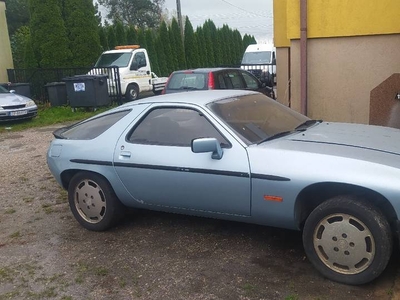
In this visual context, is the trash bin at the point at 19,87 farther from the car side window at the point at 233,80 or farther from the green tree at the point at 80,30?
the car side window at the point at 233,80

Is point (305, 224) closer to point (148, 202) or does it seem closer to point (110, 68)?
point (148, 202)

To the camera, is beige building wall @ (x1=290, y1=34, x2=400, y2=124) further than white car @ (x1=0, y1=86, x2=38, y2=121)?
No

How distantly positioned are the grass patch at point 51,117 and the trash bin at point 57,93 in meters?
0.26

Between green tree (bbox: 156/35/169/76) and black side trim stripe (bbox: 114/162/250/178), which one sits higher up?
green tree (bbox: 156/35/169/76)

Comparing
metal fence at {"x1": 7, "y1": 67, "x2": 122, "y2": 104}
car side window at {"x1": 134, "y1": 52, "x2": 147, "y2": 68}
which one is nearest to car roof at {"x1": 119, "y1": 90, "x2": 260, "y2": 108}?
metal fence at {"x1": 7, "y1": 67, "x2": 122, "y2": 104}

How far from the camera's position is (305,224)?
368cm

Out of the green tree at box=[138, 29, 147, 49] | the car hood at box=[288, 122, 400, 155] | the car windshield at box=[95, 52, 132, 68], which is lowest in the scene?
the car hood at box=[288, 122, 400, 155]

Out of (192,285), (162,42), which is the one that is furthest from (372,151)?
(162,42)

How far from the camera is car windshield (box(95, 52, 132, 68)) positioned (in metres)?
18.0

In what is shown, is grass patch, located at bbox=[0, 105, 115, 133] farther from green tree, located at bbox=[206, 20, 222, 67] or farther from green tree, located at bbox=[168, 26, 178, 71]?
green tree, located at bbox=[206, 20, 222, 67]

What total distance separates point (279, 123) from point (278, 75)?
22.6 ft

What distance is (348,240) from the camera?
3.47 metres

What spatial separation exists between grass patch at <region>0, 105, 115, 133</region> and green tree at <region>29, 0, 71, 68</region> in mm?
2400

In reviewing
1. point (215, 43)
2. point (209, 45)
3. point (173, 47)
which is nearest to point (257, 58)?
point (173, 47)
